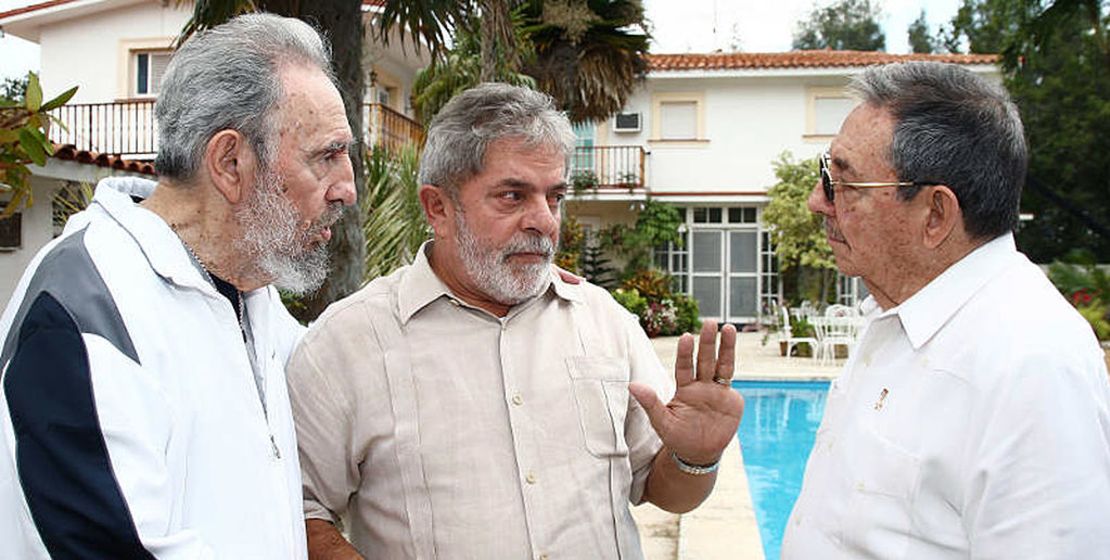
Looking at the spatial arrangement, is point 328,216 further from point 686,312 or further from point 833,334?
point 686,312

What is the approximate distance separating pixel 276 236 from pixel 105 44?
1864cm

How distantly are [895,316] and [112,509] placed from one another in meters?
1.46

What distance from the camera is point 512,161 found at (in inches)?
94.7

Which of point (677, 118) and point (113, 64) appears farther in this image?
point (677, 118)

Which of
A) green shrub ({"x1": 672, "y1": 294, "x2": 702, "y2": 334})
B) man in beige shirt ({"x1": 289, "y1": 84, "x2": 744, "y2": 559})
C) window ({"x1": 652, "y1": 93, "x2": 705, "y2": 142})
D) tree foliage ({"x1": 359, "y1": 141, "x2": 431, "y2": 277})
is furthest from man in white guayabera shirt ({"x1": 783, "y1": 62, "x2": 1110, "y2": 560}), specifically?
window ({"x1": 652, "y1": 93, "x2": 705, "y2": 142})

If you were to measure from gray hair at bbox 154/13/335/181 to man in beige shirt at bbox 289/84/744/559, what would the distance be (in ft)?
2.13

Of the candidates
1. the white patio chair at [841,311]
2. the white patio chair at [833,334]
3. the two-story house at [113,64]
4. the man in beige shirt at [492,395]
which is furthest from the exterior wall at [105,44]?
the man in beige shirt at [492,395]

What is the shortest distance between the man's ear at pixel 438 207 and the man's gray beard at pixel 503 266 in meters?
0.05

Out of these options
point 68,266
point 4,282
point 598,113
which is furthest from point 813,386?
point 68,266

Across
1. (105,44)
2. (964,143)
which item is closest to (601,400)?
(964,143)

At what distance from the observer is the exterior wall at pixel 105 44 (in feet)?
59.4

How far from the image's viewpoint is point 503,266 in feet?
7.87

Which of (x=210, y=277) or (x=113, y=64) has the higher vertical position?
(x=113, y=64)

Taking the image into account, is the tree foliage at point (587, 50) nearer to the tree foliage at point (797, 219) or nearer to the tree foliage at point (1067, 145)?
the tree foliage at point (797, 219)
